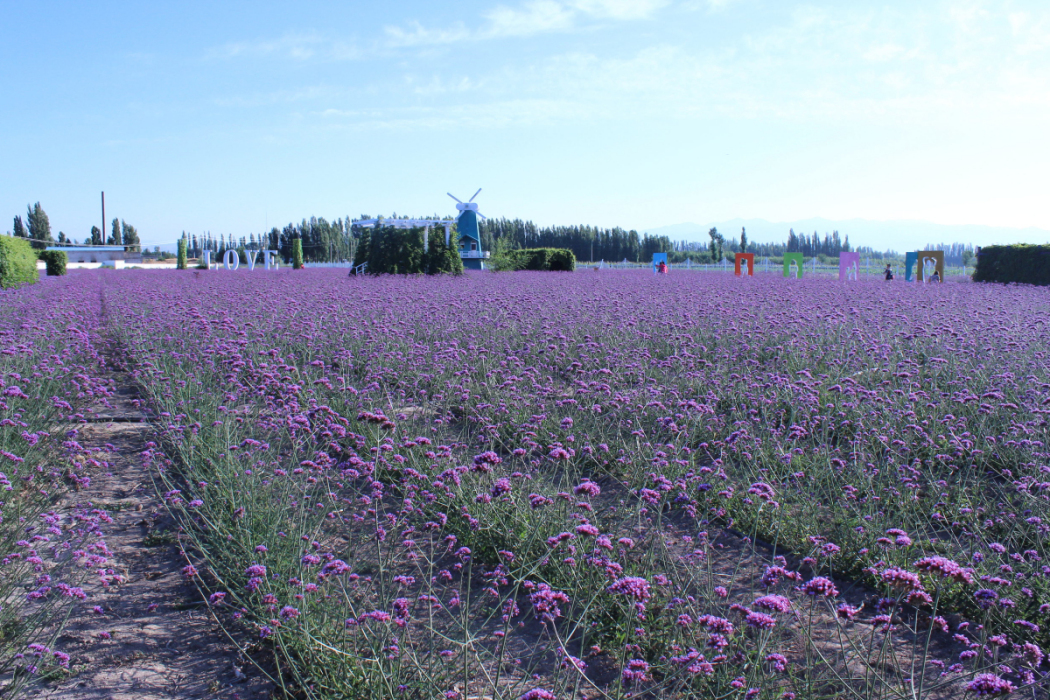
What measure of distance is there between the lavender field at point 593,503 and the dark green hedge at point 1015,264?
599 inches

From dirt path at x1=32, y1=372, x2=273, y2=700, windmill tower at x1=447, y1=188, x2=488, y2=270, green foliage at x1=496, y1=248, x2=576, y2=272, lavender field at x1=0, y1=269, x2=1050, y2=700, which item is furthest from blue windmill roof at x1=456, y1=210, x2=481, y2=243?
dirt path at x1=32, y1=372, x2=273, y2=700

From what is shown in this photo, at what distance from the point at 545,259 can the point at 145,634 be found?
101 feet

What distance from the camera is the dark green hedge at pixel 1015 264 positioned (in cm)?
1991

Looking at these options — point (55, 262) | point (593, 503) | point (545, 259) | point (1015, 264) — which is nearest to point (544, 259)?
point (545, 259)

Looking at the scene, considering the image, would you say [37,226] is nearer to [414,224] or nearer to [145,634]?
[414,224]

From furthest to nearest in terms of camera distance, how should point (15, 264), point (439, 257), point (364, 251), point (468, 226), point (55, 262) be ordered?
point (468, 226) < point (55, 262) < point (364, 251) < point (439, 257) < point (15, 264)

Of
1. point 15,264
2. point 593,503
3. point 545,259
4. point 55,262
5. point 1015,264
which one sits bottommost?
point 593,503

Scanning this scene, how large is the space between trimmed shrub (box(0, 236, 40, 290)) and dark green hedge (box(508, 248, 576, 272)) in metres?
19.1

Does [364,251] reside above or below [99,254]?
below

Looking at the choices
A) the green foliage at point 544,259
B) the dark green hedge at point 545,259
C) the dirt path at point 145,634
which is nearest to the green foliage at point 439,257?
the green foliage at point 544,259

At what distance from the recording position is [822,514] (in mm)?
3436

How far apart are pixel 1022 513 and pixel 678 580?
1.82 meters

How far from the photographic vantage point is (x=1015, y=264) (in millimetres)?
20781

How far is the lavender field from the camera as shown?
85.7 inches
